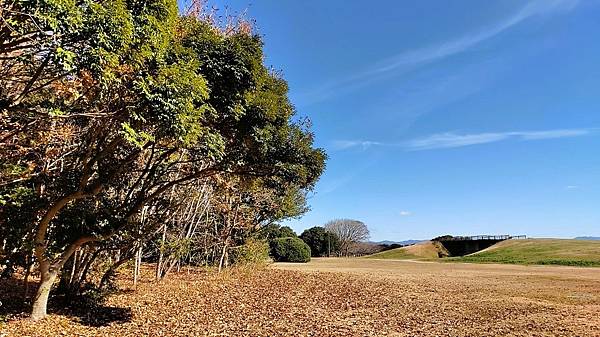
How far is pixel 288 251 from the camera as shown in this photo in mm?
40375

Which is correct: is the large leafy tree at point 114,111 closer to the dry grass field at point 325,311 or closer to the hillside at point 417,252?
the dry grass field at point 325,311

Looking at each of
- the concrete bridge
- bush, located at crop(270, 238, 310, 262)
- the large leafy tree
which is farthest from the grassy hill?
the large leafy tree

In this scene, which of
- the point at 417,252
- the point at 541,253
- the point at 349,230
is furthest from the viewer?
the point at 349,230

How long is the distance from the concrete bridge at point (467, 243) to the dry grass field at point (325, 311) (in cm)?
4714

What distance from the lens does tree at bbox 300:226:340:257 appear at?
2292 inches

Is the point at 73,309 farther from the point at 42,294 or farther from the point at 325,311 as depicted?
the point at 325,311

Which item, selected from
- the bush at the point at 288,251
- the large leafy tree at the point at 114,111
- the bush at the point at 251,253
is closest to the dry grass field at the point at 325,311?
the bush at the point at 251,253

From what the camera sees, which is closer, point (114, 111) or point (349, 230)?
point (114, 111)

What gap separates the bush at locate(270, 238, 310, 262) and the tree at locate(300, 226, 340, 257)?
56.8 feet

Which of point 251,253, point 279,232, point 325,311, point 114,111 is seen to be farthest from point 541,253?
point 114,111

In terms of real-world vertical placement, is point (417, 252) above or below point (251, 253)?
below

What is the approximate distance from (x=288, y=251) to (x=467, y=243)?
38.2 metres

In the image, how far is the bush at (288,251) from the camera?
40.0 meters

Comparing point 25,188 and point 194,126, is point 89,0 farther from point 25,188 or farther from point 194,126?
point 25,188
